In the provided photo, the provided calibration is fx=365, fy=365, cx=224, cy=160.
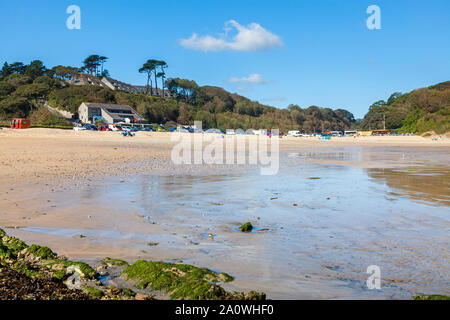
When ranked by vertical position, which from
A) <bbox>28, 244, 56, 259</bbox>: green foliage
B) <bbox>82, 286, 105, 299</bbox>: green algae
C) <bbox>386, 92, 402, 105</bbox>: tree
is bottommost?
<bbox>82, 286, 105, 299</bbox>: green algae

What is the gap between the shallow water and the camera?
15.2ft

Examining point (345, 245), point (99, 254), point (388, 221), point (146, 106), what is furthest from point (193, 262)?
point (146, 106)

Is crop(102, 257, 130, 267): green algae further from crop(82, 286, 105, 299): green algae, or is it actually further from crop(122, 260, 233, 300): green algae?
crop(82, 286, 105, 299): green algae

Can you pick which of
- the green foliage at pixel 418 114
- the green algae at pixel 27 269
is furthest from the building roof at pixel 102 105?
the green algae at pixel 27 269

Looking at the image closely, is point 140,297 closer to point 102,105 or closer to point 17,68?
point 102,105

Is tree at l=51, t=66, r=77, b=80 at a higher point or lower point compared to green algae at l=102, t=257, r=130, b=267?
higher

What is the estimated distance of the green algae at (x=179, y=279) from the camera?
3848 mm

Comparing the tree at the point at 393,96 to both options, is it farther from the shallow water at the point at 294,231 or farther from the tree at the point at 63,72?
the shallow water at the point at 294,231

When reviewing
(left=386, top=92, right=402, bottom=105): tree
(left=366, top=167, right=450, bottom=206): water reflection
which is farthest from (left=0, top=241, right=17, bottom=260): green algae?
(left=386, top=92, right=402, bottom=105): tree

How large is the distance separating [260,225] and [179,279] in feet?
11.7

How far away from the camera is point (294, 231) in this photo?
7.03 m

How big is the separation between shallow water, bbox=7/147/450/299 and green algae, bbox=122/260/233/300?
355mm

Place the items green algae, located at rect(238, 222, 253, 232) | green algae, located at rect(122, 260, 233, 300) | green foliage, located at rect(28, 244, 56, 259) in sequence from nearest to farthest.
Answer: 1. green algae, located at rect(122, 260, 233, 300)
2. green foliage, located at rect(28, 244, 56, 259)
3. green algae, located at rect(238, 222, 253, 232)
